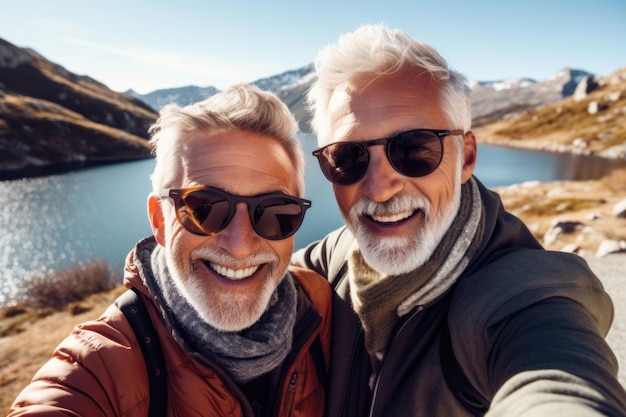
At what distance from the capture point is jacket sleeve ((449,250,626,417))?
1.17 meters

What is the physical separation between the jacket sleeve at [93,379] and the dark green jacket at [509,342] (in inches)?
52.8

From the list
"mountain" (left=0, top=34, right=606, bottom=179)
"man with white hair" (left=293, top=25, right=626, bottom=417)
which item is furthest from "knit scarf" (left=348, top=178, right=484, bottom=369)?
"mountain" (left=0, top=34, right=606, bottom=179)

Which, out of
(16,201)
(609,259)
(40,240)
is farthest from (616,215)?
A: (16,201)

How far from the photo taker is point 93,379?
5.44ft

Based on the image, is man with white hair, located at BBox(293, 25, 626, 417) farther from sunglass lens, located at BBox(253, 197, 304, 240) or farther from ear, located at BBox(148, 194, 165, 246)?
ear, located at BBox(148, 194, 165, 246)

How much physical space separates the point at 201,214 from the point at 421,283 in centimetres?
145

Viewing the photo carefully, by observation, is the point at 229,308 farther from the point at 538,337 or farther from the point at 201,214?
the point at 538,337

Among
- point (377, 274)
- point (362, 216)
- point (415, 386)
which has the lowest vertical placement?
point (415, 386)

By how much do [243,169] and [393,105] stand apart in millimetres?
1096

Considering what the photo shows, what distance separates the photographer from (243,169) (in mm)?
2240

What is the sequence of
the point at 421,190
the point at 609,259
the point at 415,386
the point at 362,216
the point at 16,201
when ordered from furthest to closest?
the point at 16,201 → the point at 609,259 → the point at 362,216 → the point at 421,190 → the point at 415,386

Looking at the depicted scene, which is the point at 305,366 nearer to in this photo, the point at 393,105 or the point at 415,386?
the point at 415,386

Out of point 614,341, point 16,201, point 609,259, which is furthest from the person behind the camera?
point 16,201

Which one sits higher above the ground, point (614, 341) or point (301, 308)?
point (301, 308)
